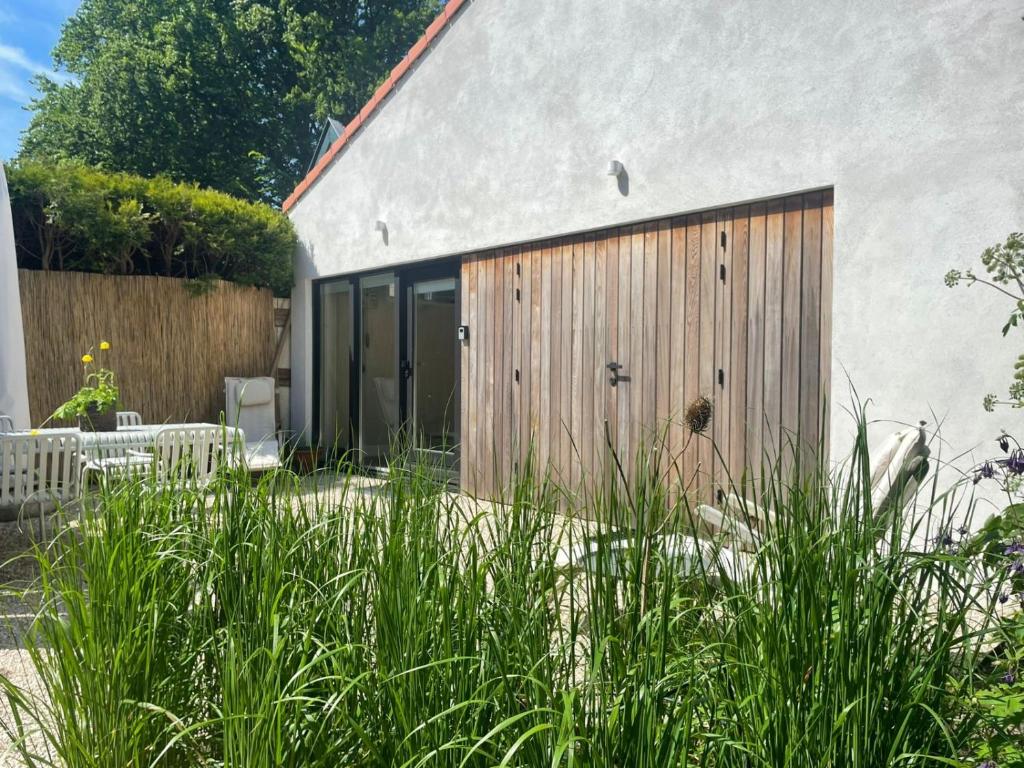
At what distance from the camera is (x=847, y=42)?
4121 mm

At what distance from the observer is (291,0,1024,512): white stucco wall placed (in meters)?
3.70

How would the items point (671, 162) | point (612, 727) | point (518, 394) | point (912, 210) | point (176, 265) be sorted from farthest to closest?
point (176, 265) → point (518, 394) → point (671, 162) → point (912, 210) → point (612, 727)

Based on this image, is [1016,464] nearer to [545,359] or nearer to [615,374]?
[615,374]

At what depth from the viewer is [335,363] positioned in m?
8.82

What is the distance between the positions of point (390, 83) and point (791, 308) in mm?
4747


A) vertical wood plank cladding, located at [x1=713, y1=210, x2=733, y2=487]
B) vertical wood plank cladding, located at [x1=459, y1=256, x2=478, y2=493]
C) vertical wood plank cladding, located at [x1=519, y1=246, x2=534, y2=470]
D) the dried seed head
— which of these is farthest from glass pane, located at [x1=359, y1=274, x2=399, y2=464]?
vertical wood plank cladding, located at [x1=713, y1=210, x2=733, y2=487]

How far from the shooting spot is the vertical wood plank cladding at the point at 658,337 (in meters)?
4.45

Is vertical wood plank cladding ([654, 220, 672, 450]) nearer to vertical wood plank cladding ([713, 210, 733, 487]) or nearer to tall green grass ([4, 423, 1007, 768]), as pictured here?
vertical wood plank cladding ([713, 210, 733, 487])

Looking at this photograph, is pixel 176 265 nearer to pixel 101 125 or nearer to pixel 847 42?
pixel 847 42

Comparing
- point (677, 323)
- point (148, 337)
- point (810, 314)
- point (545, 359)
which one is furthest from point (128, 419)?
point (810, 314)

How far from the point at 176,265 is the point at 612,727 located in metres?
8.46

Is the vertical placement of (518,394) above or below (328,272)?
below

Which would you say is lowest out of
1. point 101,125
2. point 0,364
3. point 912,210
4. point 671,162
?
point 0,364

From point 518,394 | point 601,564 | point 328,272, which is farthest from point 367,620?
point 328,272
